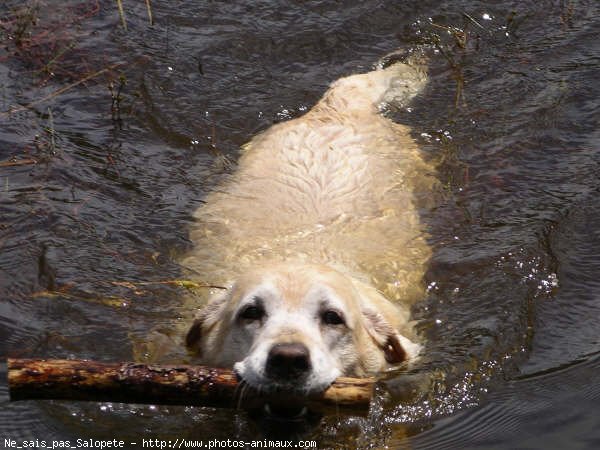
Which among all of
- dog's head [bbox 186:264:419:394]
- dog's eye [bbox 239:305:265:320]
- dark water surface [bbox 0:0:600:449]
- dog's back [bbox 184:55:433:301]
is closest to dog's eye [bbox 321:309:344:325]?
dog's head [bbox 186:264:419:394]

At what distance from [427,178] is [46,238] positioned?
9.39 feet

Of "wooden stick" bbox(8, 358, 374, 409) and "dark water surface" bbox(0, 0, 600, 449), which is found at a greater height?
"wooden stick" bbox(8, 358, 374, 409)

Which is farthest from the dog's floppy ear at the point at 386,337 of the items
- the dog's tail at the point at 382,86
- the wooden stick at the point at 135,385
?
the dog's tail at the point at 382,86

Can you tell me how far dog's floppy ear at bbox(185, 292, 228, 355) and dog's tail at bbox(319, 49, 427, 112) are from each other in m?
2.54

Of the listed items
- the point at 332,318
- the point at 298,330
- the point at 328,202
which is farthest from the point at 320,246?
the point at 298,330

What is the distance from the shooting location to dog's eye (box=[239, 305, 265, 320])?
16.0 ft

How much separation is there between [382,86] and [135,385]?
15.0ft

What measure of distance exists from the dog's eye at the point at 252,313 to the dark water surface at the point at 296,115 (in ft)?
1.71

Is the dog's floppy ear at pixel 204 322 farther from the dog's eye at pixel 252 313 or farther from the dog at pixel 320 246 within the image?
the dog's eye at pixel 252 313

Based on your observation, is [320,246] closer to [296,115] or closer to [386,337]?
[386,337]

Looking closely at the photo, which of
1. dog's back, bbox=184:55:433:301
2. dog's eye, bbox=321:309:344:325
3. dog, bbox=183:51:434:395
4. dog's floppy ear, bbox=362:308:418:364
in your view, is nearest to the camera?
dog, bbox=183:51:434:395

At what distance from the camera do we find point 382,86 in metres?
7.87

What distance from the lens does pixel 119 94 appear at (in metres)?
7.68

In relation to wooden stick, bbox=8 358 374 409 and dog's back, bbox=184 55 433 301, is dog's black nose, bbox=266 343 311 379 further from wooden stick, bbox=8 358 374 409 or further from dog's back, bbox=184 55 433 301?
dog's back, bbox=184 55 433 301
